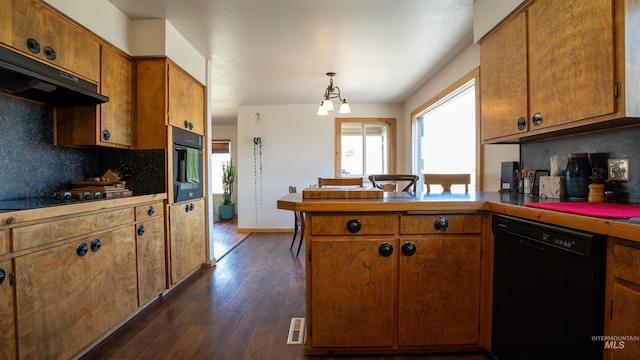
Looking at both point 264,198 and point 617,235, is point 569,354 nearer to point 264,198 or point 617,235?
point 617,235

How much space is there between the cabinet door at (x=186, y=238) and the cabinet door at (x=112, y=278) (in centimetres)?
49

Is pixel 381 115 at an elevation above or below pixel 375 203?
above

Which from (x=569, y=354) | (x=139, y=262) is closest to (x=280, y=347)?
(x=139, y=262)

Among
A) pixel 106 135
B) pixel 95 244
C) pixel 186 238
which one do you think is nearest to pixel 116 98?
pixel 106 135

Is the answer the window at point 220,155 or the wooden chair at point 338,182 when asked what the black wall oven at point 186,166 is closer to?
the wooden chair at point 338,182

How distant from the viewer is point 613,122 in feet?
3.92

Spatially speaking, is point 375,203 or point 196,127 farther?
point 196,127

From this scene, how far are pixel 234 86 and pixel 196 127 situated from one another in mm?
1364

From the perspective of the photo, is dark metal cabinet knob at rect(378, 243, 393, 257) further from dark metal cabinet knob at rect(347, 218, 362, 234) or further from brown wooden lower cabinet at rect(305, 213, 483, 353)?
dark metal cabinet knob at rect(347, 218, 362, 234)

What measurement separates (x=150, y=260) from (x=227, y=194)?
15.0 ft

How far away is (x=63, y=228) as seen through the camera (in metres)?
1.39

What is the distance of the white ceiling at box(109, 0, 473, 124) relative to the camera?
2.11m

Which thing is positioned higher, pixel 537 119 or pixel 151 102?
pixel 151 102

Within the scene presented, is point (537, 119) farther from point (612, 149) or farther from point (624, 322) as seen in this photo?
point (624, 322)
